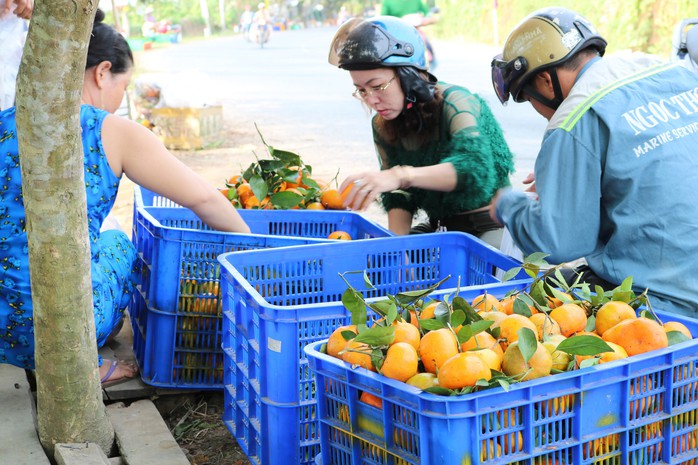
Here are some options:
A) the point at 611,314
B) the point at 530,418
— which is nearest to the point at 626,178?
the point at 611,314

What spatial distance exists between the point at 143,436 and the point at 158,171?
0.93 metres

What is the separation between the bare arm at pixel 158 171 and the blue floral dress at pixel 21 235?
51 millimetres

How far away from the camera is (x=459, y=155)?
3539 millimetres

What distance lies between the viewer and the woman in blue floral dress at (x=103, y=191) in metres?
3.14

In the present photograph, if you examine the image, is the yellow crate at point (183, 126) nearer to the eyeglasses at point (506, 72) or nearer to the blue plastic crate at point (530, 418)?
the eyeglasses at point (506, 72)

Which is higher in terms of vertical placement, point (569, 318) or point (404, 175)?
point (404, 175)

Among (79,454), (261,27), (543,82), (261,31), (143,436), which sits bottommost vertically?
(261,31)

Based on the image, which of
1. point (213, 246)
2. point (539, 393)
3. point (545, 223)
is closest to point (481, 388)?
point (539, 393)

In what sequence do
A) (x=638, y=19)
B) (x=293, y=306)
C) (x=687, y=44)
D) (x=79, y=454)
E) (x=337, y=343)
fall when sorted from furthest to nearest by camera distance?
(x=638, y=19), (x=687, y=44), (x=79, y=454), (x=293, y=306), (x=337, y=343)

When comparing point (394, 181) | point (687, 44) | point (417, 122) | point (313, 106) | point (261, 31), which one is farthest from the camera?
point (261, 31)

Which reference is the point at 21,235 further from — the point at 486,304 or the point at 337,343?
the point at 486,304

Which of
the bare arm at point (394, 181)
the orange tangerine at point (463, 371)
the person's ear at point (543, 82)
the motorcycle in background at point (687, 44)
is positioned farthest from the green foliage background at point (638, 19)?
the orange tangerine at point (463, 371)

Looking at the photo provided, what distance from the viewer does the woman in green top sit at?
137 inches

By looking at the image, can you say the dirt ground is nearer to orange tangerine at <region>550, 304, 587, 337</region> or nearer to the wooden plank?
the wooden plank
